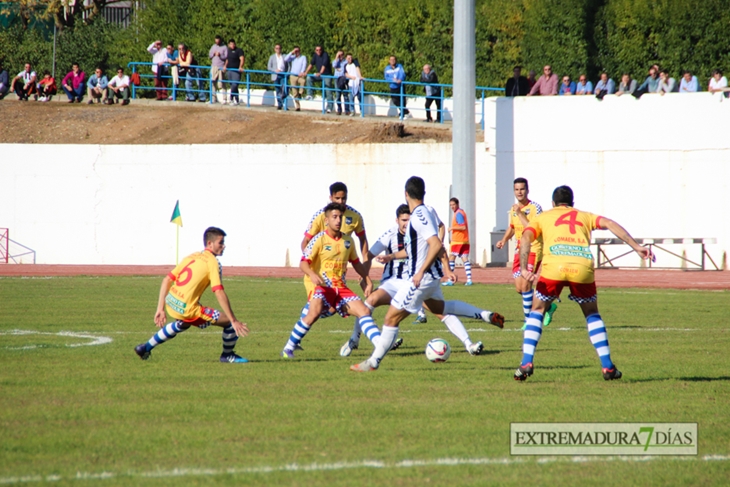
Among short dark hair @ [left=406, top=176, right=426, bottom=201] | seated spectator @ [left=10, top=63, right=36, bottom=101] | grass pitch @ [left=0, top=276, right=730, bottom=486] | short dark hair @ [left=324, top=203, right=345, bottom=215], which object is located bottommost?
grass pitch @ [left=0, top=276, right=730, bottom=486]

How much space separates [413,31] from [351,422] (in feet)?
100

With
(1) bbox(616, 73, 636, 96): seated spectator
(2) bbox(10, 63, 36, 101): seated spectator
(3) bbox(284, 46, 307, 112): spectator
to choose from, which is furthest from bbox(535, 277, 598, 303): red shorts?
(2) bbox(10, 63, 36, 101): seated spectator

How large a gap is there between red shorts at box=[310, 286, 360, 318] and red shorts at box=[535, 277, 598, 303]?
2.49m

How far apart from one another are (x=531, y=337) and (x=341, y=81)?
85.2 feet

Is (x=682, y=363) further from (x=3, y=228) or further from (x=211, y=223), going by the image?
(x=3, y=228)

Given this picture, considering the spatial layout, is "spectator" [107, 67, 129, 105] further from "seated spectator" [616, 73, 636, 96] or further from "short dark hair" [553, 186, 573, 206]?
"short dark hair" [553, 186, 573, 206]

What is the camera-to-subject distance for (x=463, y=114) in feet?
95.1

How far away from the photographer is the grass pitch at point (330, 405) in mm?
6051

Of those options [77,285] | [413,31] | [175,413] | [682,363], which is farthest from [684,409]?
[413,31]

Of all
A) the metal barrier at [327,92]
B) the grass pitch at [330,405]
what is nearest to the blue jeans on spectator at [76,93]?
the metal barrier at [327,92]

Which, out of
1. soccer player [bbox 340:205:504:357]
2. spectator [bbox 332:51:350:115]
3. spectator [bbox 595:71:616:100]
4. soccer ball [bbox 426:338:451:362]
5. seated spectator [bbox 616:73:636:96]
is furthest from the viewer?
spectator [bbox 332:51:350:115]

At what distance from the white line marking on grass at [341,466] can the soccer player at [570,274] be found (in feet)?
8.93

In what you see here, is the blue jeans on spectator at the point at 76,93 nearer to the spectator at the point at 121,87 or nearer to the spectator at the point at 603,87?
the spectator at the point at 121,87

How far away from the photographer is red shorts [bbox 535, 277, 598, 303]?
909cm
